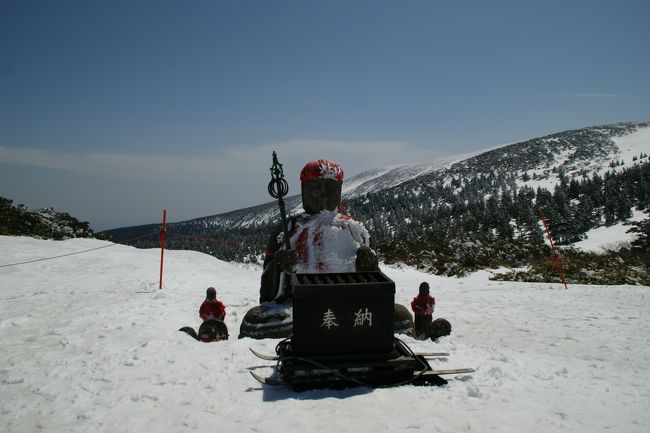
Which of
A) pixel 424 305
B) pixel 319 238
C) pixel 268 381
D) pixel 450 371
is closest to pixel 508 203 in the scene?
pixel 424 305

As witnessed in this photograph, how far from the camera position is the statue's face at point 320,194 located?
241 inches

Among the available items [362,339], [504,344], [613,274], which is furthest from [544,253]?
[362,339]

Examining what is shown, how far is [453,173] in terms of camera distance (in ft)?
292

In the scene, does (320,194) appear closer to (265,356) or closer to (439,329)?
(265,356)

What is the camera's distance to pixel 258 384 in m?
3.40

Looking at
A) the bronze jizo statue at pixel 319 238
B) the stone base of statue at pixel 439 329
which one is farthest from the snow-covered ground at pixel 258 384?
the bronze jizo statue at pixel 319 238

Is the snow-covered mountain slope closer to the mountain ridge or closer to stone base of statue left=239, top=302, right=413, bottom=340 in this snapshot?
the mountain ridge

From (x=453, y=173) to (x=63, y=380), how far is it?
93.0m

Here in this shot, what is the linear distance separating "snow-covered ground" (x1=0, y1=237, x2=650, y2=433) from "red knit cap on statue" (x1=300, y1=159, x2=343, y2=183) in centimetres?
282

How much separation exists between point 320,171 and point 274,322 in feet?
8.43

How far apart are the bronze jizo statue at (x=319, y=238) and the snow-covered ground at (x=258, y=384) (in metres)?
1.43

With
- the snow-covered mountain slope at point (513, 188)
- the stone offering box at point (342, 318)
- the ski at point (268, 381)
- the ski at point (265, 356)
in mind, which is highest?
the snow-covered mountain slope at point (513, 188)

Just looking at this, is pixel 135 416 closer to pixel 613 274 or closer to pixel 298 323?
pixel 298 323

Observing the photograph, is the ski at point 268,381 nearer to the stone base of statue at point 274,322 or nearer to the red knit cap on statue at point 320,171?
the stone base of statue at point 274,322
